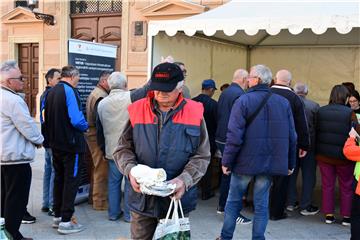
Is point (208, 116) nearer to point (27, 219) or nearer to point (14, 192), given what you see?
point (27, 219)

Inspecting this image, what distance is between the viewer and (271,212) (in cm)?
519

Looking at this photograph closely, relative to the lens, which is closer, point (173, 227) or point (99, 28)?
point (173, 227)

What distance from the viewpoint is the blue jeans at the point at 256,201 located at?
399 cm

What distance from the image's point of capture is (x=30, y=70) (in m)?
13.5

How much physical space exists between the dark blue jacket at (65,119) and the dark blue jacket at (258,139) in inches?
60.4

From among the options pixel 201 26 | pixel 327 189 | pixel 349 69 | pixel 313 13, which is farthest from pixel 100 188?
pixel 349 69

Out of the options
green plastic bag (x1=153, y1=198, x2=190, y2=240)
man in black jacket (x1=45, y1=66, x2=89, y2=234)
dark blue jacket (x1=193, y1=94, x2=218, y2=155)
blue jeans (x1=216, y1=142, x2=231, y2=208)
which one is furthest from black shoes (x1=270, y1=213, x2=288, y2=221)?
green plastic bag (x1=153, y1=198, x2=190, y2=240)

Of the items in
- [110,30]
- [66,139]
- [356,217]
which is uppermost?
[110,30]

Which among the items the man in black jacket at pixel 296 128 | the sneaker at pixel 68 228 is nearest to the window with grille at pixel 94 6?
the man in black jacket at pixel 296 128

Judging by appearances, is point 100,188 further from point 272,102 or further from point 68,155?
point 272,102

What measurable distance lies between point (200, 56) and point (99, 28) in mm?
6099

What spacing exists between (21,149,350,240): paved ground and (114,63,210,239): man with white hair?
1.91 metres

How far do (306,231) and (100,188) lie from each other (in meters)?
2.43

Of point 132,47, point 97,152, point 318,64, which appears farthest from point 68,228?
point 132,47
